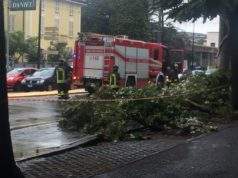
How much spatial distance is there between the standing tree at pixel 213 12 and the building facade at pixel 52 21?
42576 millimetres

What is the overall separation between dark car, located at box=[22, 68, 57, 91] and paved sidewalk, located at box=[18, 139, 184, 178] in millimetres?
23227

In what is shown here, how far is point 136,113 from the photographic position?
14.2 m

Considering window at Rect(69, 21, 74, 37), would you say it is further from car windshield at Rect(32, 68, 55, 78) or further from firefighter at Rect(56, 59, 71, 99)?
firefighter at Rect(56, 59, 71, 99)

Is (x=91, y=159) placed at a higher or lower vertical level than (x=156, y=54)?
lower

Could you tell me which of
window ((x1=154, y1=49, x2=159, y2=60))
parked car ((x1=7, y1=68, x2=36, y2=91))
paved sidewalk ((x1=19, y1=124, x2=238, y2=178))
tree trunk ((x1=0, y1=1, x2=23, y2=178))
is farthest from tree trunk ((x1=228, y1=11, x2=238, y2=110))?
parked car ((x1=7, y1=68, x2=36, y2=91))

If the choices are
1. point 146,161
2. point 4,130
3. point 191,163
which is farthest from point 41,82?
point 4,130

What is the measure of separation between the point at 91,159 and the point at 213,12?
7969 mm

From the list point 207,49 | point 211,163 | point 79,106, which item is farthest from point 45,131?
point 207,49

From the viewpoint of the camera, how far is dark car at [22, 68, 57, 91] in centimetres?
3512

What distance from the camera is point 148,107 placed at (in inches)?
567

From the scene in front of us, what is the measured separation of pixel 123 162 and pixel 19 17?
188ft

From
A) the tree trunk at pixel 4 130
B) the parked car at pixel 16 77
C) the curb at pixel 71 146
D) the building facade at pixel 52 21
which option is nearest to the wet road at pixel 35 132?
the curb at pixel 71 146

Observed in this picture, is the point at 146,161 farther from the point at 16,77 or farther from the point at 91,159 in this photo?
the point at 16,77

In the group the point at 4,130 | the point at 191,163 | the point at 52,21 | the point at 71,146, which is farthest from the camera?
the point at 52,21
